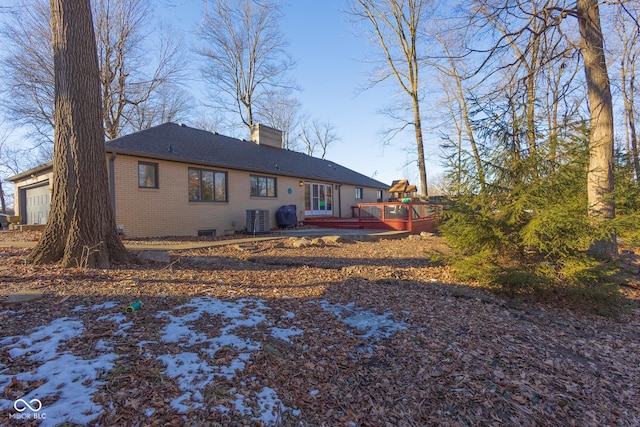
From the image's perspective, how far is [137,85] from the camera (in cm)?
2247

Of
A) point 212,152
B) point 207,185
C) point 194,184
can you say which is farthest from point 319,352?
point 212,152

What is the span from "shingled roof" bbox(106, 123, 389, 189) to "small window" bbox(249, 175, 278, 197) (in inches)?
16.6

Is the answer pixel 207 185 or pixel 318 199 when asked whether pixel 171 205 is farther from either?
pixel 318 199

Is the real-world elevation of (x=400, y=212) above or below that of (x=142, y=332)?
above

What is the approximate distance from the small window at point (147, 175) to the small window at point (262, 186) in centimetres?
424

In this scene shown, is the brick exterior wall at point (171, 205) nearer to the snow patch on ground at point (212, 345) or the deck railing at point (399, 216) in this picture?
the deck railing at point (399, 216)

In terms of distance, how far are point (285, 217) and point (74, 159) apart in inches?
417

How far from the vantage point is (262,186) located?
15133 mm

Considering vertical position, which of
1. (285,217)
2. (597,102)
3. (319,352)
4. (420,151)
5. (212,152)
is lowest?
(319,352)

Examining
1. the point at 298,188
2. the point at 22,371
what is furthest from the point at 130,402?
the point at 298,188

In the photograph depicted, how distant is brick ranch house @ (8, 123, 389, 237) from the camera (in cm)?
1031

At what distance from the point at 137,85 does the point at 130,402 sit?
83.2 feet

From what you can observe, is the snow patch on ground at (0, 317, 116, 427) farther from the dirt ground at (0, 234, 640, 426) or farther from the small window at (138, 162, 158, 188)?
the small window at (138, 162, 158, 188)

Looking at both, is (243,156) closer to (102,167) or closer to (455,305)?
(102,167)
